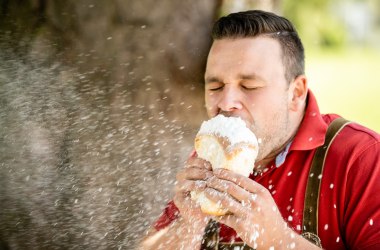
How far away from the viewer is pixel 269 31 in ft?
8.78

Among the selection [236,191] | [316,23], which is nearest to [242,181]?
[236,191]

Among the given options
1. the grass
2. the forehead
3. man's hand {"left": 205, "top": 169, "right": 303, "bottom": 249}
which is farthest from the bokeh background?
the grass

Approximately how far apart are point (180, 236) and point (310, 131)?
0.61 m

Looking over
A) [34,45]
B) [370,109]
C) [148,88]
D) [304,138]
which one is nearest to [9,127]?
[34,45]

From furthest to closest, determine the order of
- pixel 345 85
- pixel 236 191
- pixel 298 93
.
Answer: pixel 345 85 < pixel 298 93 < pixel 236 191

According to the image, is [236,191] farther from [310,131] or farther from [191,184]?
[310,131]

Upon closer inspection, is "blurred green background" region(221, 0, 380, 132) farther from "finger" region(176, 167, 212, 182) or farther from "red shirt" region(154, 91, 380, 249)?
"finger" region(176, 167, 212, 182)

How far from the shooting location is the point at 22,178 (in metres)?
3.15

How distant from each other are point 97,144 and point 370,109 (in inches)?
223

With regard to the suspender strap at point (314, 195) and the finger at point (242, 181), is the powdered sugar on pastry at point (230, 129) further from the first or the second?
the suspender strap at point (314, 195)

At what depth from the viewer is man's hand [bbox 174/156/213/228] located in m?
2.35

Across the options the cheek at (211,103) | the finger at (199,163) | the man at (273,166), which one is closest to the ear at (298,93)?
the man at (273,166)

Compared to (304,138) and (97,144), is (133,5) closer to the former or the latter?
(97,144)

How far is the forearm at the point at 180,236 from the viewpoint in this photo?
102 inches
